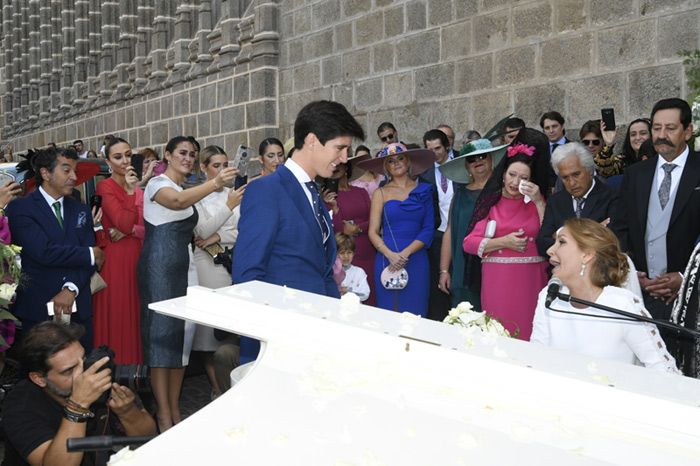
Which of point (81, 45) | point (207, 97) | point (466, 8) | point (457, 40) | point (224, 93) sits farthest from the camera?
point (81, 45)

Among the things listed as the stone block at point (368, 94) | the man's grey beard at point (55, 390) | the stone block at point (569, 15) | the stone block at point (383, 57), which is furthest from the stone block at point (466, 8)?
the man's grey beard at point (55, 390)

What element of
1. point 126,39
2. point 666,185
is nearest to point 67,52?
point 126,39

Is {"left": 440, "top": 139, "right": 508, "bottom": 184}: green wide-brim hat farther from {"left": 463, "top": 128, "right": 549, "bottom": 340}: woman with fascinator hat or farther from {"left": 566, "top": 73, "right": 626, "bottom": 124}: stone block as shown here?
{"left": 566, "top": 73, "right": 626, "bottom": 124}: stone block

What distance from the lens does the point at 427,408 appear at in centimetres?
171

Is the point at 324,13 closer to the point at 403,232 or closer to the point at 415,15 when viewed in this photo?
the point at 415,15

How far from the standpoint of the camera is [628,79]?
713 cm

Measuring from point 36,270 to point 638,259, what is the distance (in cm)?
391

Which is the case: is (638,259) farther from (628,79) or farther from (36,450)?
(36,450)

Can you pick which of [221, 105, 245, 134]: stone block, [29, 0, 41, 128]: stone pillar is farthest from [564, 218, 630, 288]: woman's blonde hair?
[29, 0, 41, 128]: stone pillar

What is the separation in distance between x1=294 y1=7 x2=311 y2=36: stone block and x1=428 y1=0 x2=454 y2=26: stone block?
2757 mm

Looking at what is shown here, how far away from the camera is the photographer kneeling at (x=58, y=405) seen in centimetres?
295

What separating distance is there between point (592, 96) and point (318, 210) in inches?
184

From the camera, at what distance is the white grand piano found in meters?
1.53

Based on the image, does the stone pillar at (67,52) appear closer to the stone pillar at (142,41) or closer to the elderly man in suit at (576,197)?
the stone pillar at (142,41)
